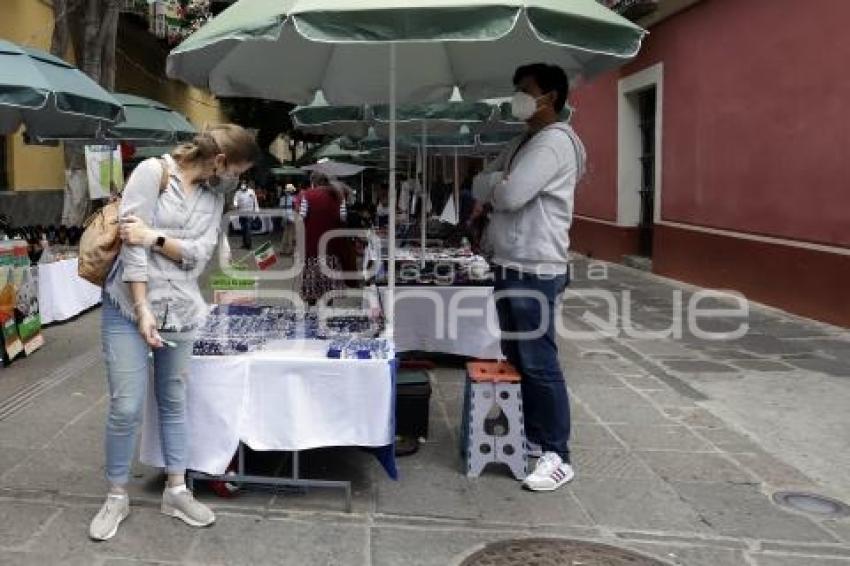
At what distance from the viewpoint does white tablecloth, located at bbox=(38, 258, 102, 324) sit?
28.0 feet

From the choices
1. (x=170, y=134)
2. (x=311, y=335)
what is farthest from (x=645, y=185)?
(x=311, y=335)

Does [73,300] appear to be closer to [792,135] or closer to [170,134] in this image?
[170,134]

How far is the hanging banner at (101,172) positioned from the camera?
10.4 metres

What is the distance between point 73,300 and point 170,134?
3.60 m

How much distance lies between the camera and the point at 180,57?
13.9 ft

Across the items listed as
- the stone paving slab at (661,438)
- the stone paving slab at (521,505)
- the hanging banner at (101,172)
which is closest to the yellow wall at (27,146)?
the hanging banner at (101,172)

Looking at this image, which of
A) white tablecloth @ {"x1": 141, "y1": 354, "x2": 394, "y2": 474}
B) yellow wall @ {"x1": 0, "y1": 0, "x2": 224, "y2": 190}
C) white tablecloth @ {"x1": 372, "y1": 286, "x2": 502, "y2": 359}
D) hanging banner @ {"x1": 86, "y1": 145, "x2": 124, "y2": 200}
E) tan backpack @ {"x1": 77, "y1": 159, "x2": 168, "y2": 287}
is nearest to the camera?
tan backpack @ {"x1": 77, "y1": 159, "x2": 168, "y2": 287}

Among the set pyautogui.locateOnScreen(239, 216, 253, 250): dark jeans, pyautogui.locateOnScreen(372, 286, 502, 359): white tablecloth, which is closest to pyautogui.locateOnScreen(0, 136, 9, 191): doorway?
pyautogui.locateOnScreen(239, 216, 253, 250): dark jeans

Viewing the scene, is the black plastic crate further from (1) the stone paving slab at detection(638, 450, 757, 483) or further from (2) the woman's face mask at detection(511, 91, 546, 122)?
(2) the woman's face mask at detection(511, 91, 546, 122)

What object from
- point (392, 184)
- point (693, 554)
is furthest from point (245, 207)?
point (693, 554)

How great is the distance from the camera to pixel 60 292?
874 cm

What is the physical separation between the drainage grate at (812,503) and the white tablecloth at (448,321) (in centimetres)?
287

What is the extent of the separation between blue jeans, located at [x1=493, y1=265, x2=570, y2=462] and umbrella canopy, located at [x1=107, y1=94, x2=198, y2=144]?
8108 mm

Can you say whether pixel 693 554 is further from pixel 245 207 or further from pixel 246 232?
pixel 245 207
